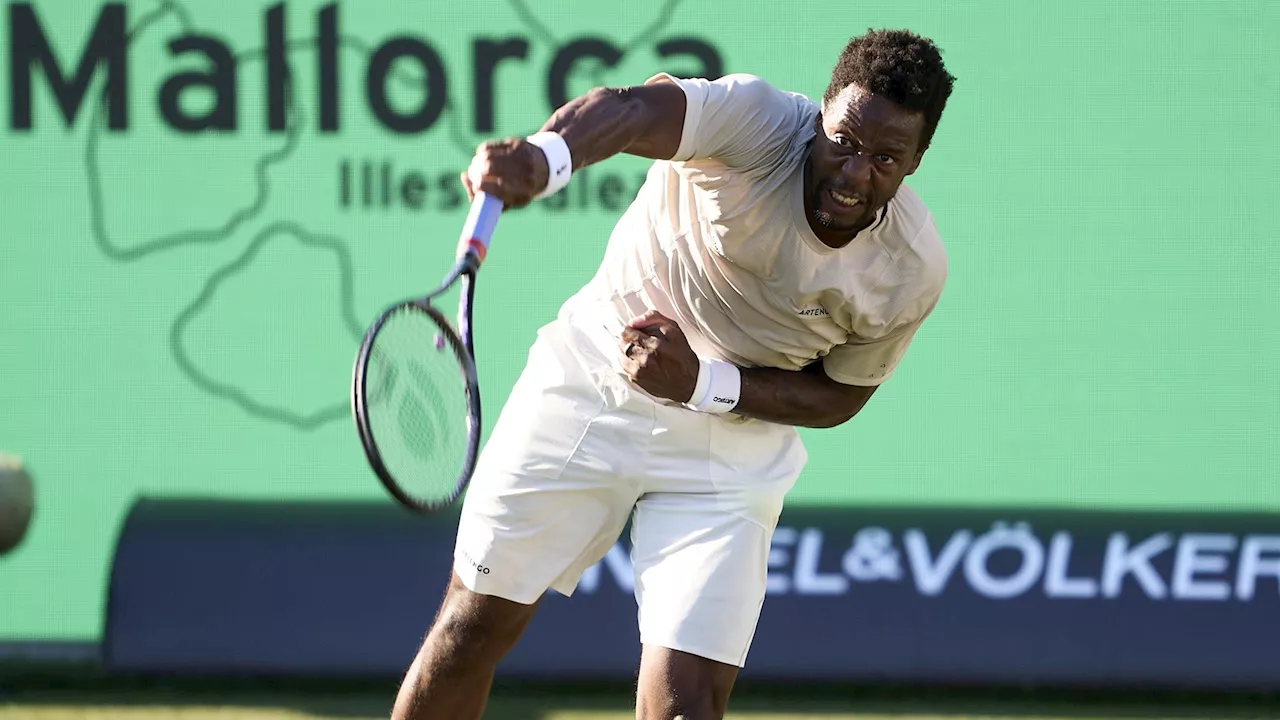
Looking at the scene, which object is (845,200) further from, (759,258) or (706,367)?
(706,367)

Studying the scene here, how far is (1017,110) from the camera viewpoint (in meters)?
5.54

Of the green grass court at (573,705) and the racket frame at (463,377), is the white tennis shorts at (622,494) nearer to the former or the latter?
the racket frame at (463,377)

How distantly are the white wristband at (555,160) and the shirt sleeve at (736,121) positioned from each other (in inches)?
13.0

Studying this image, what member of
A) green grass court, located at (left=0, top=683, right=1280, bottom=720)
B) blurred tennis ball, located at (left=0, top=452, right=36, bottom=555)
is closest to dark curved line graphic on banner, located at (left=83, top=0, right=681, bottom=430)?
blurred tennis ball, located at (left=0, top=452, right=36, bottom=555)

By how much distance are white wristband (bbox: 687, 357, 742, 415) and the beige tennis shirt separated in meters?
0.14

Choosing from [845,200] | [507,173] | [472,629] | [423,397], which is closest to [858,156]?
[845,200]

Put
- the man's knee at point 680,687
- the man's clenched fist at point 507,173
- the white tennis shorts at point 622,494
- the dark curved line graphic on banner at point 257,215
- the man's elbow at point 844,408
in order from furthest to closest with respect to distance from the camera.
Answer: the dark curved line graphic on banner at point 257,215
the man's elbow at point 844,408
the white tennis shorts at point 622,494
the man's knee at point 680,687
the man's clenched fist at point 507,173

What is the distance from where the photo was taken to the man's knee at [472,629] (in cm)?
363

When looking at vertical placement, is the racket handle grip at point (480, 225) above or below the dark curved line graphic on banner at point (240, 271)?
above

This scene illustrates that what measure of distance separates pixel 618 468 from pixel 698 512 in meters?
0.18

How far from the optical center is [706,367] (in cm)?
345

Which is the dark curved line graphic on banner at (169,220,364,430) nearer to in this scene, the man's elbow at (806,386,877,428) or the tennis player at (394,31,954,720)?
the tennis player at (394,31,954,720)

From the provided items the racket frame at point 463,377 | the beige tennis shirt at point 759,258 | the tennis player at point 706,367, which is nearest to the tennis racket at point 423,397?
the racket frame at point 463,377

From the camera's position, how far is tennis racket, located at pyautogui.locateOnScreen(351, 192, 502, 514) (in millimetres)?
3000
